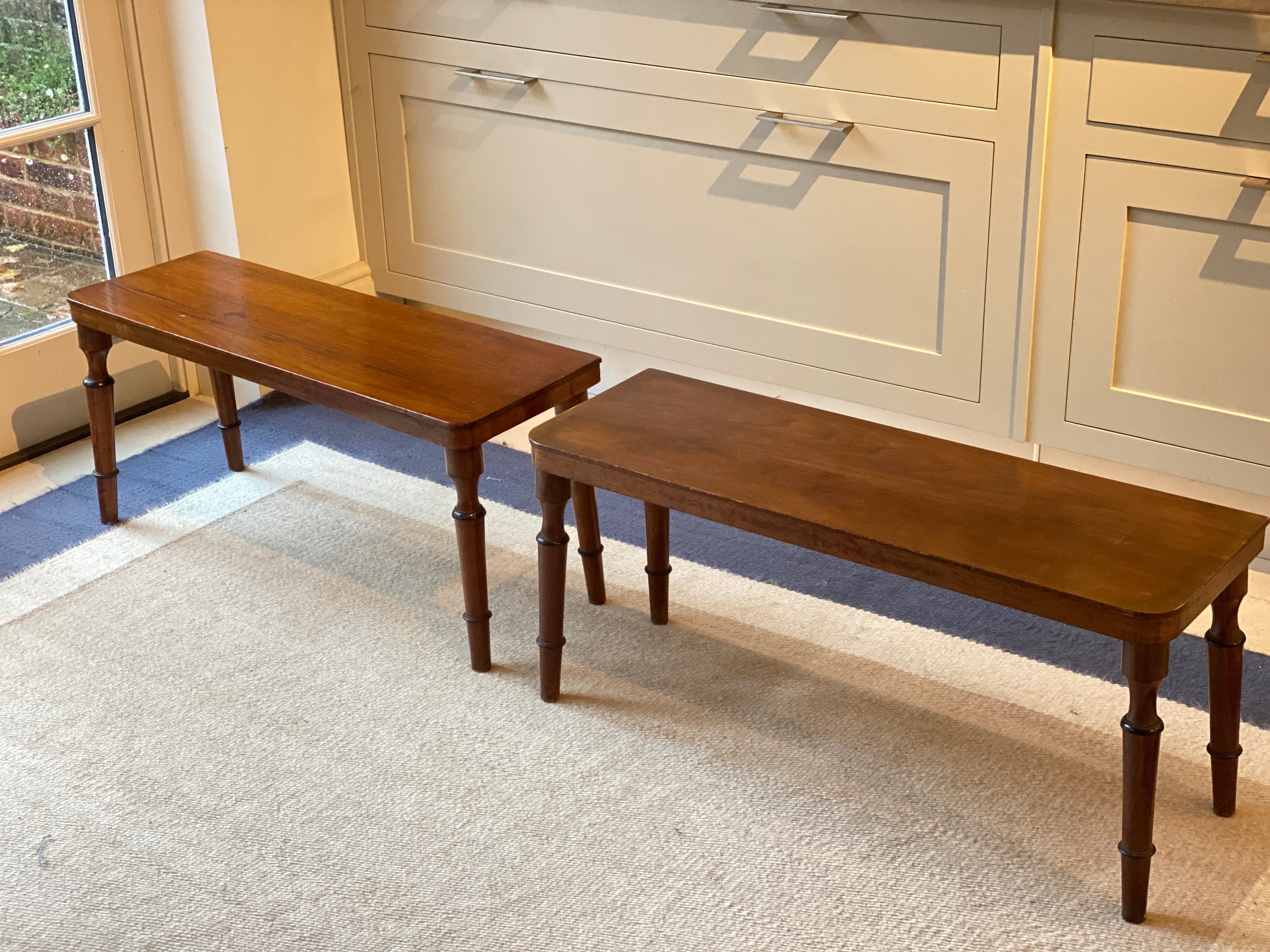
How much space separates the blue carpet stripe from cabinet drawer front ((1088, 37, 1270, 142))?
0.80 metres

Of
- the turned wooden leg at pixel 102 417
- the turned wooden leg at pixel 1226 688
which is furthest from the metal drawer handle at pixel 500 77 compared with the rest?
the turned wooden leg at pixel 1226 688

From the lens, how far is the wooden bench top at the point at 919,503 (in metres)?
1.47

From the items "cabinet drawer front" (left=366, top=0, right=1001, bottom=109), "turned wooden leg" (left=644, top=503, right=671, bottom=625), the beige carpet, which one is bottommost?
the beige carpet

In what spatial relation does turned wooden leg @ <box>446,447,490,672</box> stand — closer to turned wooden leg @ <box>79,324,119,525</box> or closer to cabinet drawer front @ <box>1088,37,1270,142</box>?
turned wooden leg @ <box>79,324,119,525</box>

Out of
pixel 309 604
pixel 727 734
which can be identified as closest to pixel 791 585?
pixel 727 734

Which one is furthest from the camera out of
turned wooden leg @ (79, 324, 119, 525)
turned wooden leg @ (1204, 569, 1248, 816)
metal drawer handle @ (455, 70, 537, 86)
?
metal drawer handle @ (455, 70, 537, 86)

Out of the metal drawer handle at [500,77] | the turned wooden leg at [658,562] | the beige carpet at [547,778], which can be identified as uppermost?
the metal drawer handle at [500,77]

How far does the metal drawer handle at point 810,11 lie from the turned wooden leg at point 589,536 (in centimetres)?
81

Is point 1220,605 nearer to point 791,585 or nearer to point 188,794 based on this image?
point 791,585

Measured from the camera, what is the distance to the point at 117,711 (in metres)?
2.00

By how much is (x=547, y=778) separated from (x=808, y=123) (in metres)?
1.26

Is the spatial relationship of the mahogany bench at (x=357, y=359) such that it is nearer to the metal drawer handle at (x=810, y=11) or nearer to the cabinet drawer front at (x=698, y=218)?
the cabinet drawer front at (x=698, y=218)

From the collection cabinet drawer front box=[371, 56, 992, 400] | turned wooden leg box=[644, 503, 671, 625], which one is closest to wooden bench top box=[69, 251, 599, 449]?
turned wooden leg box=[644, 503, 671, 625]

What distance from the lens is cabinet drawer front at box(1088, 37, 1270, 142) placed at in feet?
6.45
